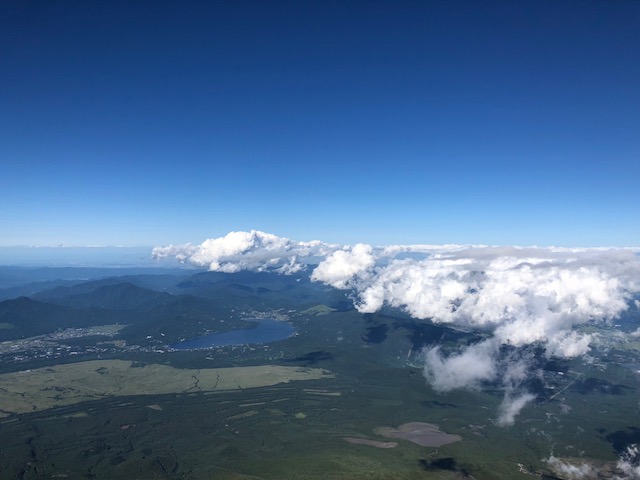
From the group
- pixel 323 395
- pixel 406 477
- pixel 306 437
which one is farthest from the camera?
pixel 323 395

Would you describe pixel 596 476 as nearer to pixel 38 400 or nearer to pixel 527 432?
pixel 527 432

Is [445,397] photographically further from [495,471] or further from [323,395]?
[495,471]

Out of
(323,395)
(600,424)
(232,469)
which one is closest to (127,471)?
(232,469)

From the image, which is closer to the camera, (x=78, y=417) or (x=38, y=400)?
(x=78, y=417)

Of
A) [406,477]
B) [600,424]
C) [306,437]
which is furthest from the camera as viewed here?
[600,424]

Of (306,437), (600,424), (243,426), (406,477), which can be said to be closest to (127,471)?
(243,426)

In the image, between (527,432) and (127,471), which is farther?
(527,432)

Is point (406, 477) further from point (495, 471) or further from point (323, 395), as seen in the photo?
point (323, 395)

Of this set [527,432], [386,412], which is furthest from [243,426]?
[527,432]

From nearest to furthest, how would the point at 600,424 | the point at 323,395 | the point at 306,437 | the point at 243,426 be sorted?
the point at 306,437
the point at 243,426
the point at 600,424
the point at 323,395
